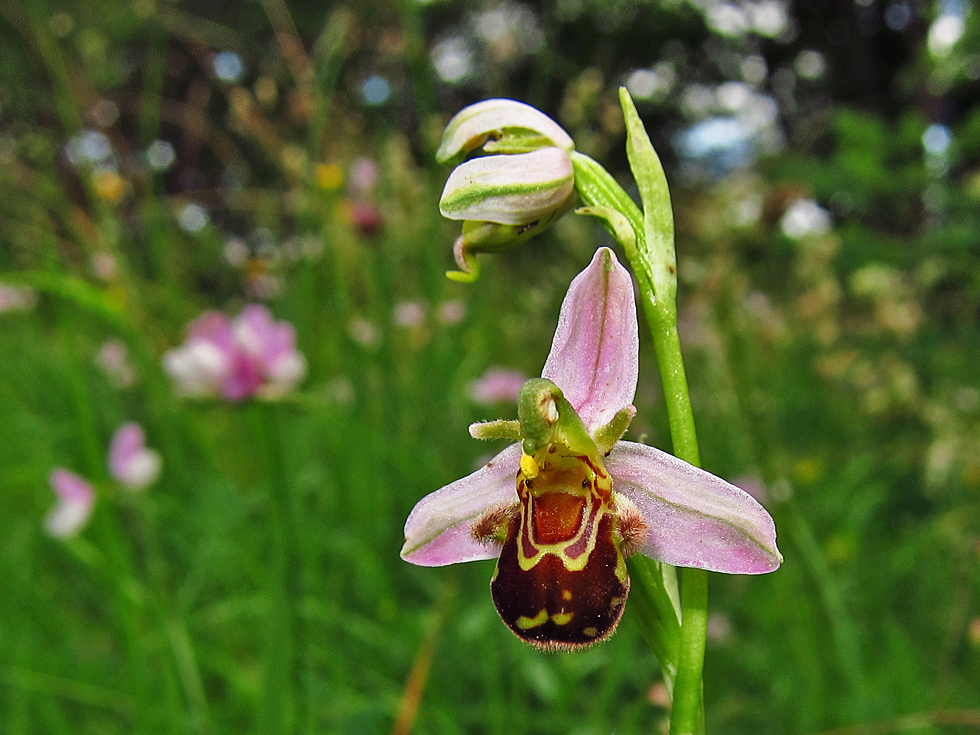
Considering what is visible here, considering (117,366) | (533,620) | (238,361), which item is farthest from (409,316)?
(533,620)

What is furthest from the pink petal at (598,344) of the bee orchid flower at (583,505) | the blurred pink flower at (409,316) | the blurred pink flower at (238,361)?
the blurred pink flower at (409,316)

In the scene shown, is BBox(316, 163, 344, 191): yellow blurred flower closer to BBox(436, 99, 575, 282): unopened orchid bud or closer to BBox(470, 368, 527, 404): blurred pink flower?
BBox(470, 368, 527, 404): blurred pink flower

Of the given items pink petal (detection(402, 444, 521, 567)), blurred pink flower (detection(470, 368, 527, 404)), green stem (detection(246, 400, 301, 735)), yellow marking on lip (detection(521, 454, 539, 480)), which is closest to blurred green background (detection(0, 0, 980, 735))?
green stem (detection(246, 400, 301, 735))

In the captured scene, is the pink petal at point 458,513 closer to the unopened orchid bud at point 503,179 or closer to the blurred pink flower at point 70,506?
the unopened orchid bud at point 503,179

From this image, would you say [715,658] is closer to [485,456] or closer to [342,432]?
[485,456]

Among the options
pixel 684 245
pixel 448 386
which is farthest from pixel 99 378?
pixel 684 245
